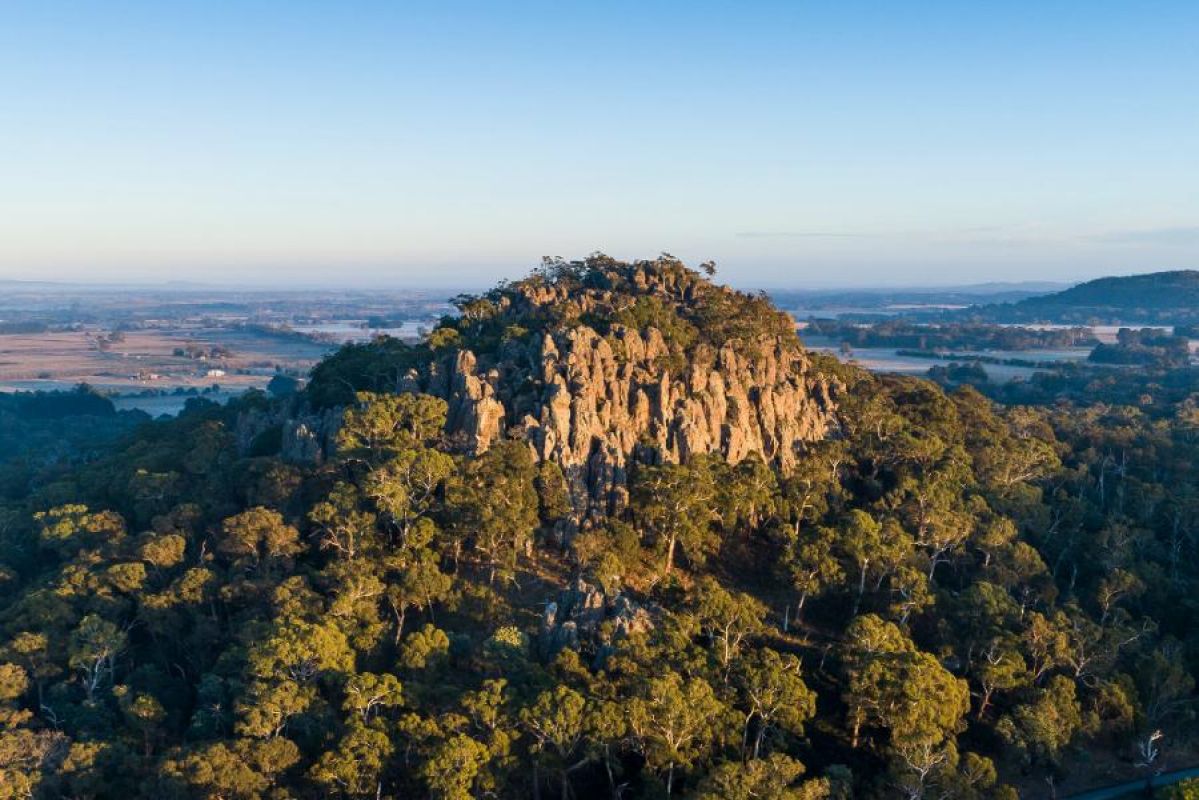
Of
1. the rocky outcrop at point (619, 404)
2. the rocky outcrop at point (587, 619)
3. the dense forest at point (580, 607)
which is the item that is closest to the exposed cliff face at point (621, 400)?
the rocky outcrop at point (619, 404)

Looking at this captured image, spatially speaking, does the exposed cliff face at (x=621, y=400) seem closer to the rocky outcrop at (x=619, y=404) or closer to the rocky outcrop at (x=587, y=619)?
the rocky outcrop at (x=619, y=404)

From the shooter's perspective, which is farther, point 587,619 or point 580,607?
point 580,607

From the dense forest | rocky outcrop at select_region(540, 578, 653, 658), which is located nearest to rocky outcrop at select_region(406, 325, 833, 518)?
the dense forest

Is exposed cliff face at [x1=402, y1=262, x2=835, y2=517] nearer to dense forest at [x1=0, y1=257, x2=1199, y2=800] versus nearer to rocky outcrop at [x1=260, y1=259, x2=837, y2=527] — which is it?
rocky outcrop at [x1=260, y1=259, x2=837, y2=527]

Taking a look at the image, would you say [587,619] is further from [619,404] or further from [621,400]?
[621,400]

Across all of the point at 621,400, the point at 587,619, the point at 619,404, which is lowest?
the point at 587,619

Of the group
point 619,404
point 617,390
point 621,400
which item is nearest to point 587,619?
point 619,404
